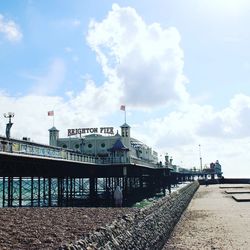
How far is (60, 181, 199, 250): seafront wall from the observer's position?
10.6m

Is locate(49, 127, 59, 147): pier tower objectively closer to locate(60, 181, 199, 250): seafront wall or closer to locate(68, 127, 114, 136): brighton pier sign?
locate(68, 127, 114, 136): brighton pier sign

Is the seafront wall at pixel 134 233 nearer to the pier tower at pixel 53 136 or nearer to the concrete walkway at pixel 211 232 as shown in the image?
the concrete walkway at pixel 211 232

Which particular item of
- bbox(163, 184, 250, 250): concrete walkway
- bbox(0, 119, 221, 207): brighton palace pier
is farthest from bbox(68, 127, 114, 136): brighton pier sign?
bbox(163, 184, 250, 250): concrete walkway

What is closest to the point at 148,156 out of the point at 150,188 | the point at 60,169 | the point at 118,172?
the point at 150,188

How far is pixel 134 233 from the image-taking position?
14.9m

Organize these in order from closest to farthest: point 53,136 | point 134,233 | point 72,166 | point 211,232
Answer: point 134,233, point 211,232, point 72,166, point 53,136

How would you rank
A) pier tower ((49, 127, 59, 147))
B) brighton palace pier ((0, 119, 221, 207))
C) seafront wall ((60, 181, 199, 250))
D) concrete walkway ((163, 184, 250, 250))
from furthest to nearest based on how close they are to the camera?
1. pier tower ((49, 127, 59, 147))
2. brighton palace pier ((0, 119, 221, 207))
3. concrete walkway ((163, 184, 250, 250))
4. seafront wall ((60, 181, 199, 250))

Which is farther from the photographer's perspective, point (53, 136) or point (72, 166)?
point (53, 136)

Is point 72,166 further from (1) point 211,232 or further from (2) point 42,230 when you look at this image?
(2) point 42,230

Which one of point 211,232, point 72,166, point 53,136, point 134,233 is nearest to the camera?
point 134,233

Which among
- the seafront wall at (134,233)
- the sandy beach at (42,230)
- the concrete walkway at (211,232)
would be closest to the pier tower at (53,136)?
the concrete walkway at (211,232)

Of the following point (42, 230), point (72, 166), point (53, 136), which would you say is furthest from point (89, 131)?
point (42, 230)

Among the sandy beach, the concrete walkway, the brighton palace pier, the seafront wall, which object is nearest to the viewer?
the seafront wall

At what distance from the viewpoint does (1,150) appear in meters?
30.4
